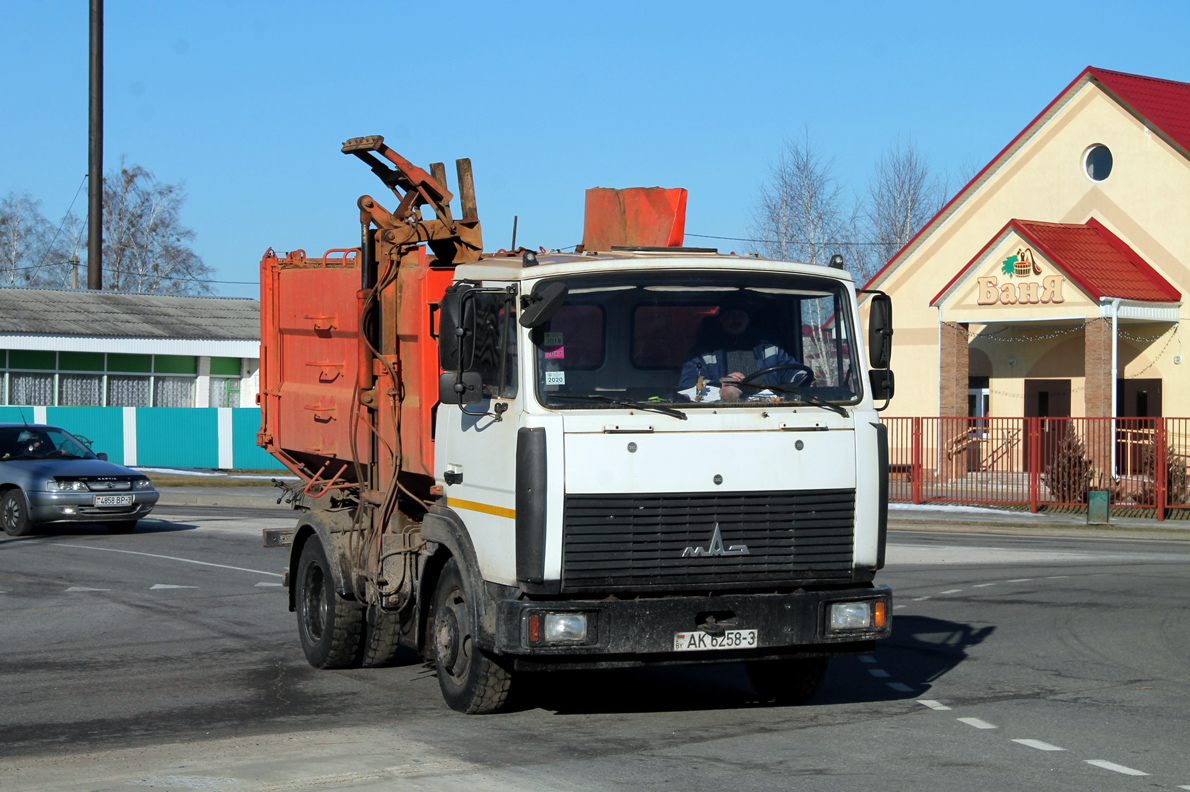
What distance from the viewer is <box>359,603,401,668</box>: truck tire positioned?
9367 mm

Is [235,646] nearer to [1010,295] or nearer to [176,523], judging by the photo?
[176,523]

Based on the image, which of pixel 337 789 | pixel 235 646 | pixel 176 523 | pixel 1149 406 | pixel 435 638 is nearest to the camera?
pixel 337 789

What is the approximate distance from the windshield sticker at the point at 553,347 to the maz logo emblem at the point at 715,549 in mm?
1222

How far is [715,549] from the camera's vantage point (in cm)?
715

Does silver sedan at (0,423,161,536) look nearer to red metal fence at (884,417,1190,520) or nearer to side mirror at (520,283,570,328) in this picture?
red metal fence at (884,417,1190,520)

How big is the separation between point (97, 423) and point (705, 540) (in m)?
34.5

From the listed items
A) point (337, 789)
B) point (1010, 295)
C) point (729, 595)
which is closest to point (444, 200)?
point (729, 595)

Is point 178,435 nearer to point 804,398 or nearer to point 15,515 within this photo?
point 15,515

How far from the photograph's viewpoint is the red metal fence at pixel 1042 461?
26172 mm

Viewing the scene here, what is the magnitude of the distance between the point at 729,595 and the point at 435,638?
193 centimetres

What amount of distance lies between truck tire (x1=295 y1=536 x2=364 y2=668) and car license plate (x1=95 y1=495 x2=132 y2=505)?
11.3 m

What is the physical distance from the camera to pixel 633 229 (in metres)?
9.16

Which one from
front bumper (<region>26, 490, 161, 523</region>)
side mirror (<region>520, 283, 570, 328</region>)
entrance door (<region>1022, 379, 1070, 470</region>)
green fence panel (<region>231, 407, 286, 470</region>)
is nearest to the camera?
side mirror (<region>520, 283, 570, 328</region>)

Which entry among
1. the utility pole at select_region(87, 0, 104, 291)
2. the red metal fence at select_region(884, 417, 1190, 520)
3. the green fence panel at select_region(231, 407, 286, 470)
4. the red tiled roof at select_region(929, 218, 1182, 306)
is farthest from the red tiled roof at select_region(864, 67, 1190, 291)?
the utility pole at select_region(87, 0, 104, 291)
